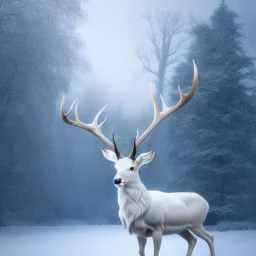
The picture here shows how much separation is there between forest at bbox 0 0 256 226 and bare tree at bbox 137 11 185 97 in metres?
0.02

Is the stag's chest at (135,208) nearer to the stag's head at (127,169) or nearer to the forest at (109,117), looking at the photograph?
the stag's head at (127,169)

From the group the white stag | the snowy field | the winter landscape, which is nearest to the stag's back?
the white stag

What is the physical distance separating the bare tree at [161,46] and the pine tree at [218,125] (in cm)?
22

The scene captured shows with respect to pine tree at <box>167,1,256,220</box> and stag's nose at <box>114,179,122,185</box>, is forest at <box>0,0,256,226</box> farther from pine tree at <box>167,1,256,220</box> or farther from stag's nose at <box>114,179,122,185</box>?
A: stag's nose at <box>114,179,122,185</box>

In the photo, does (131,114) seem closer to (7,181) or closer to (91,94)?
(91,94)

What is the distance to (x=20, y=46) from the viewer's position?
6.71m

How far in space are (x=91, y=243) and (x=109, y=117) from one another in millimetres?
2772

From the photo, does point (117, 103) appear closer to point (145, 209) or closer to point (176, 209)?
point (176, 209)

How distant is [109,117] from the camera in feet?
23.6

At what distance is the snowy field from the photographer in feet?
13.8

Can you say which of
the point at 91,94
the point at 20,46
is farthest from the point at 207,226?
the point at 20,46

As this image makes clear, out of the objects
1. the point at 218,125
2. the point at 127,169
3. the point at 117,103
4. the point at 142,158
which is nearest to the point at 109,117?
the point at 117,103

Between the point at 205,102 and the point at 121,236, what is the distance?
2637mm

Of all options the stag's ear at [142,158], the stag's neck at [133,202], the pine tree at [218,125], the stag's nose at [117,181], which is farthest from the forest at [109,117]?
the stag's nose at [117,181]
